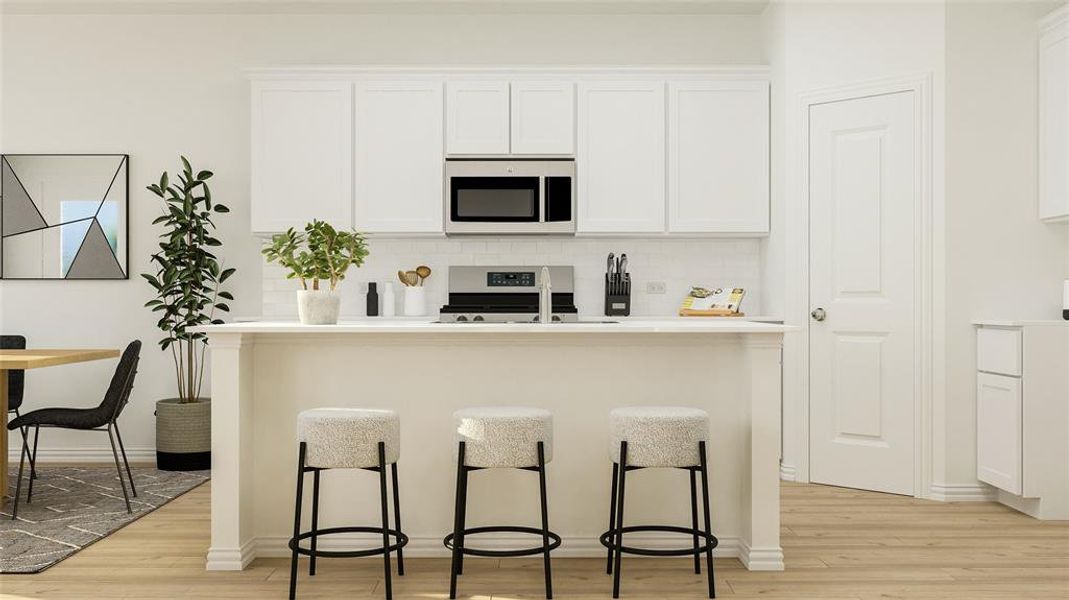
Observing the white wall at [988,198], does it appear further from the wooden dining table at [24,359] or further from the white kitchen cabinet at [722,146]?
the wooden dining table at [24,359]

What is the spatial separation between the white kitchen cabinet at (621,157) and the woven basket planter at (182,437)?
2640 millimetres

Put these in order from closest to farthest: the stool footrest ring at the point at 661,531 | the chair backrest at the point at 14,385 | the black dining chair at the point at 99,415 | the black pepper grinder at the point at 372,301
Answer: the stool footrest ring at the point at 661,531, the black dining chair at the point at 99,415, the chair backrest at the point at 14,385, the black pepper grinder at the point at 372,301

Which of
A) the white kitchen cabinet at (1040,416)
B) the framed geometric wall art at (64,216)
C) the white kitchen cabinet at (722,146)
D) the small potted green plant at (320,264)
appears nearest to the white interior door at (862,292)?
the white kitchen cabinet at (722,146)

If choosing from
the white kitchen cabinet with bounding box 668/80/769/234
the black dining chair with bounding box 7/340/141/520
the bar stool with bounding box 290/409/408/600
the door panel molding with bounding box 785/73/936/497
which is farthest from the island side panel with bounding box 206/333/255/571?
the door panel molding with bounding box 785/73/936/497

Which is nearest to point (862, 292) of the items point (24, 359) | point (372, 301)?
point (372, 301)

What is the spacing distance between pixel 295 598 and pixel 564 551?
1061 millimetres

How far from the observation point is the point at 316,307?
137 inches

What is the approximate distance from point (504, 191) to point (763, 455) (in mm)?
2660

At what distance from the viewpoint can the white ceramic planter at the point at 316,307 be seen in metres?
3.48

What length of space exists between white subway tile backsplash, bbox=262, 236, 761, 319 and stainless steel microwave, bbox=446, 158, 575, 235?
36 cm

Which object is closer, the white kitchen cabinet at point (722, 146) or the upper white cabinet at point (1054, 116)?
the upper white cabinet at point (1054, 116)

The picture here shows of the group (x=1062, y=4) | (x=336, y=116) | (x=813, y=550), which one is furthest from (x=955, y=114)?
Result: (x=336, y=116)

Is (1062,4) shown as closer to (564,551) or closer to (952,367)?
(952,367)

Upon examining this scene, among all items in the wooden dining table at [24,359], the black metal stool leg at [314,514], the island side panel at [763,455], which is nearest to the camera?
the black metal stool leg at [314,514]
